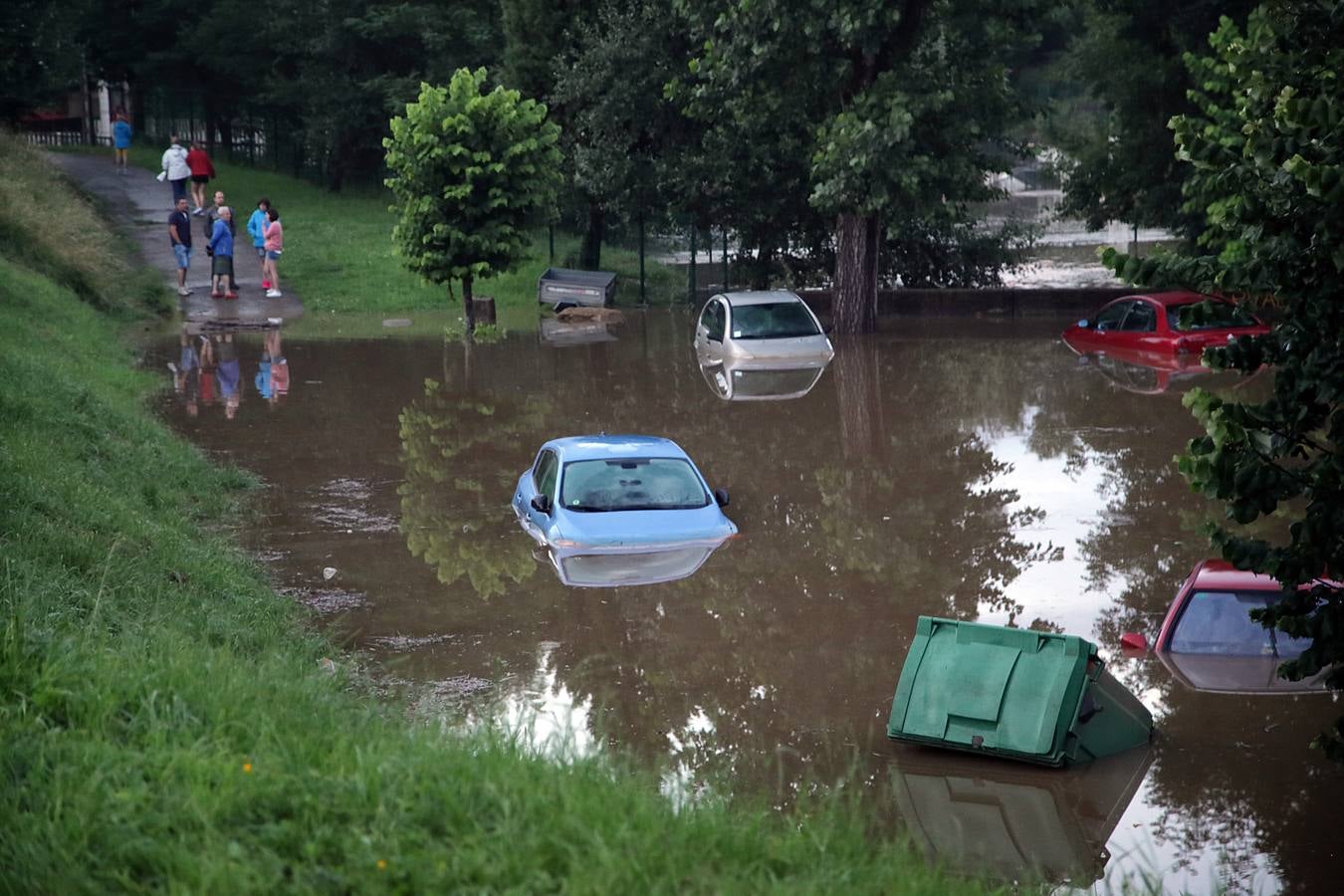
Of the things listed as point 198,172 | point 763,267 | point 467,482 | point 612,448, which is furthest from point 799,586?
point 198,172

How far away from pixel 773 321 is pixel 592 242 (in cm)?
1197

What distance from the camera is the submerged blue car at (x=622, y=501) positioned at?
49.1 ft

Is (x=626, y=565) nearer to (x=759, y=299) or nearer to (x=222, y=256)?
(x=759, y=299)

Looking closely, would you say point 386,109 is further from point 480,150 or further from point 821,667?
point 821,667

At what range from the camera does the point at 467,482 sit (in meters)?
18.5

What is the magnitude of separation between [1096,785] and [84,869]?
619 cm

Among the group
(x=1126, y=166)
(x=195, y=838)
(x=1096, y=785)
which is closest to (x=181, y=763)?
(x=195, y=838)

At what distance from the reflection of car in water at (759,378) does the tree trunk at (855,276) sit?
4.27 m

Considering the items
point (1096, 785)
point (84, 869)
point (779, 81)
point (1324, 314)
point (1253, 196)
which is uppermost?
point (779, 81)

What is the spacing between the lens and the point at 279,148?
55.1 metres

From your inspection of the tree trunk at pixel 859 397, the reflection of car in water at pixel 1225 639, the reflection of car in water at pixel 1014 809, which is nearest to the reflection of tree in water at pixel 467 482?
the tree trunk at pixel 859 397

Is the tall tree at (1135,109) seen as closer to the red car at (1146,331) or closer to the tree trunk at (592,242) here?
the red car at (1146,331)

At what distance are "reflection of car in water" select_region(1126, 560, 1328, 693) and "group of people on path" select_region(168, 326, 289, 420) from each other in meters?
14.5

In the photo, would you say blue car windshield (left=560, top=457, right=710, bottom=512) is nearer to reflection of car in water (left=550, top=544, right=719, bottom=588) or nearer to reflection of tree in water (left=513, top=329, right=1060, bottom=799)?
reflection of car in water (left=550, top=544, right=719, bottom=588)
